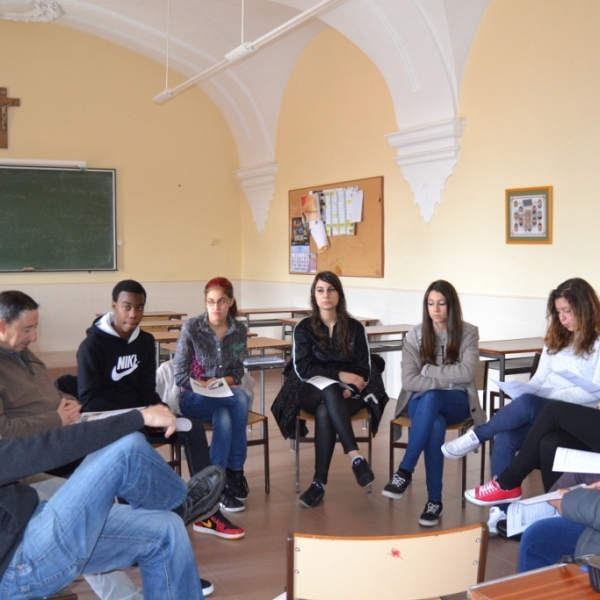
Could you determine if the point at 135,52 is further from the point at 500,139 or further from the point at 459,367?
the point at 459,367

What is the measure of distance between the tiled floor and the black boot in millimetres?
69

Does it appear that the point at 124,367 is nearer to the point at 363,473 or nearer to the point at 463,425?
the point at 363,473

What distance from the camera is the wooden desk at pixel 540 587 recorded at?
140 centimetres

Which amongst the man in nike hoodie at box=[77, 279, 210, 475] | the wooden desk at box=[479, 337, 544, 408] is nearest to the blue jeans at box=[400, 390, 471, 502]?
the wooden desk at box=[479, 337, 544, 408]

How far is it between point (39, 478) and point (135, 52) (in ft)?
23.5

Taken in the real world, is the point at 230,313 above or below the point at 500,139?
below

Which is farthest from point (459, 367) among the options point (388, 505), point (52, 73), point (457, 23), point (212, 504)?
point (52, 73)

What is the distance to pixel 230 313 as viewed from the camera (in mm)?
3988

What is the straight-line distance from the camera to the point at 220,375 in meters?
3.86

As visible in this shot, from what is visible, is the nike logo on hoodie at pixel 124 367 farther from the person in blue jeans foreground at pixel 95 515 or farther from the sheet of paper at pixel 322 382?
the person in blue jeans foreground at pixel 95 515

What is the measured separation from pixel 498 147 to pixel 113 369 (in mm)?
3554

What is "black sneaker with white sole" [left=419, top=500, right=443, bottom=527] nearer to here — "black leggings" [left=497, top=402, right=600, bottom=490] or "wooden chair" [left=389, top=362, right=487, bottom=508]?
"wooden chair" [left=389, top=362, right=487, bottom=508]

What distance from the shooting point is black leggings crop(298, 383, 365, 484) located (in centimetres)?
375

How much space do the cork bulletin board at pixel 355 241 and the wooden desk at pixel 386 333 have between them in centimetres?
Answer: 80
